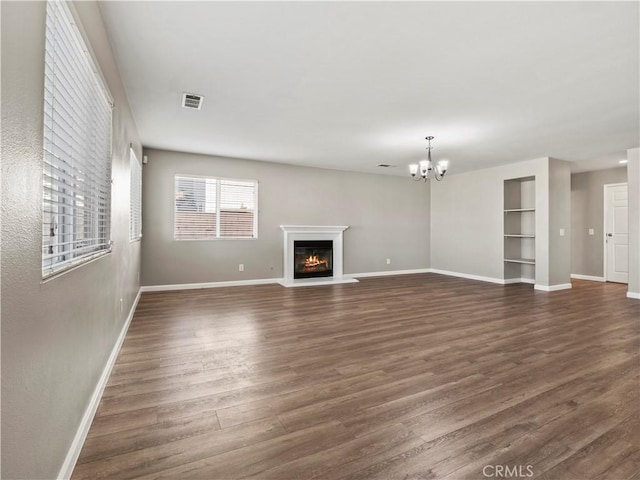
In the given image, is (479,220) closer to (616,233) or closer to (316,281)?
(616,233)

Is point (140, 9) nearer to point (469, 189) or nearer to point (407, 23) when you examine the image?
point (407, 23)

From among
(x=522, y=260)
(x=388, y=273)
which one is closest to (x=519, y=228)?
(x=522, y=260)

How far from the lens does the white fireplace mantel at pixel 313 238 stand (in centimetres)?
657

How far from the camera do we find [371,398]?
210 centimetres

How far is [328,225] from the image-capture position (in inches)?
283

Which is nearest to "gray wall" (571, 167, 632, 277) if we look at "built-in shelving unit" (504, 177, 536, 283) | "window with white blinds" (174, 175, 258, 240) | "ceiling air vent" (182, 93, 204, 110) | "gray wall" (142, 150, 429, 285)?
"built-in shelving unit" (504, 177, 536, 283)

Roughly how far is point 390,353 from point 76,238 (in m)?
2.54

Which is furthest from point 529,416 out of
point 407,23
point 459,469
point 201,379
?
point 407,23

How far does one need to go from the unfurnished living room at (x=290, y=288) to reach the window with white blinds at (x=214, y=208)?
0.06 metres

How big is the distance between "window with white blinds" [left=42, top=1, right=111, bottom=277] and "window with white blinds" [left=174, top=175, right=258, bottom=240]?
3713 mm

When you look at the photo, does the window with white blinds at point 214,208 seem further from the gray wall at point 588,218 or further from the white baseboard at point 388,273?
the gray wall at point 588,218

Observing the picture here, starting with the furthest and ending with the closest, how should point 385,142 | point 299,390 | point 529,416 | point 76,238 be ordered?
point 385,142, point 299,390, point 529,416, point 76,238

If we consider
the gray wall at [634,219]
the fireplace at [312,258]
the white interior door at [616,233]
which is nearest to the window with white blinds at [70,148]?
the fireplace at [312,258]

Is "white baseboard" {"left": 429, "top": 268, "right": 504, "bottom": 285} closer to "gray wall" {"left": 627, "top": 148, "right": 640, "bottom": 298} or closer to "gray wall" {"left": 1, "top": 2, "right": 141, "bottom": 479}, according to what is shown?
"gray wall" {"left": 627, "top": 148, "right": 640, "bottom": 298}
